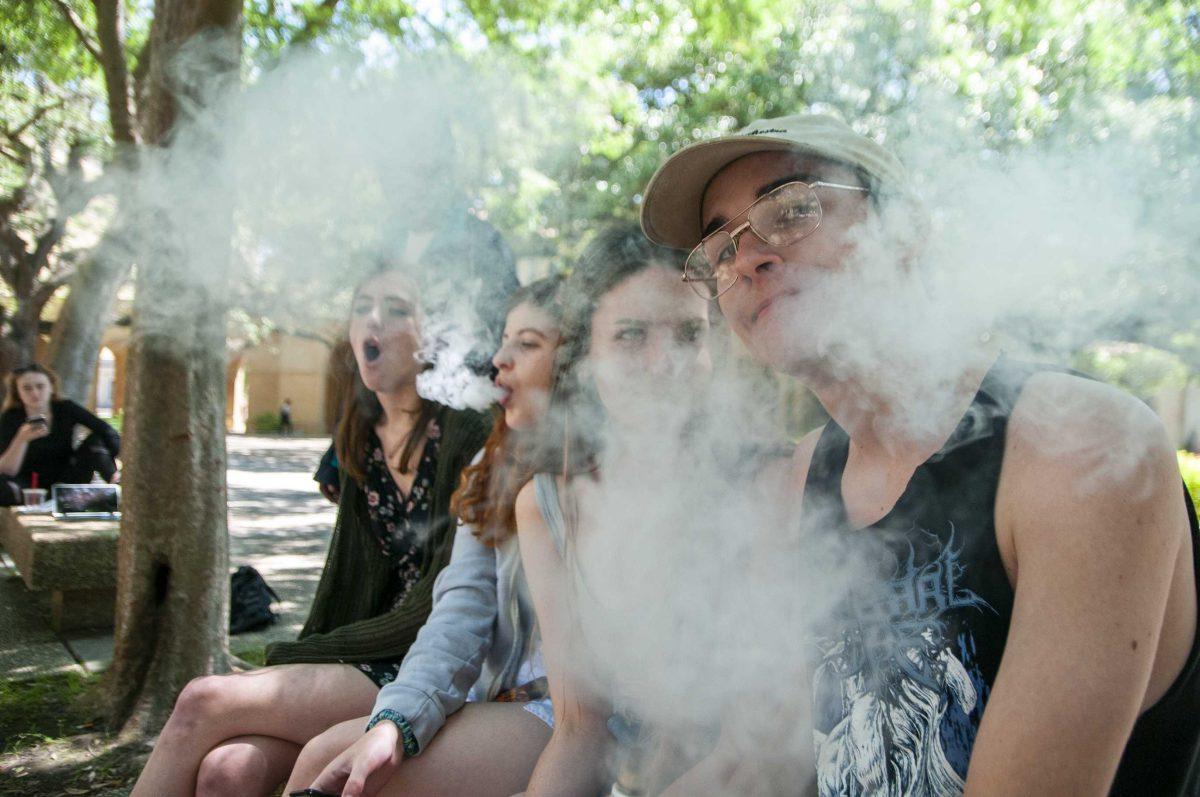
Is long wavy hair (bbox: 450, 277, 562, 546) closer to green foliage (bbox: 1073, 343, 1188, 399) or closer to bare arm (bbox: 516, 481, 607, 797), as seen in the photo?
bare arm (bbox: 516, 481, 607, 797)

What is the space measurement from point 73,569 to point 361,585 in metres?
2.82

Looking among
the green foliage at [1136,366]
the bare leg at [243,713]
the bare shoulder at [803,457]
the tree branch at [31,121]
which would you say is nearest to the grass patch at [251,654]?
the bare leg at [243,713]

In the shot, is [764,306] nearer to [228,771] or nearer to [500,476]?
[500,476]

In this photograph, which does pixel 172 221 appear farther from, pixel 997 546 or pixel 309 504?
pixel 309 504

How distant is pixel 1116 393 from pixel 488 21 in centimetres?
601

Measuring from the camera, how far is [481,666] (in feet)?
6.89

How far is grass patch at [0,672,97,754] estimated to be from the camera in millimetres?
3379

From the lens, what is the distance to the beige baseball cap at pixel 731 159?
4.35ft

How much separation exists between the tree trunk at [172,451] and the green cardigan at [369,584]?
40.3 inches

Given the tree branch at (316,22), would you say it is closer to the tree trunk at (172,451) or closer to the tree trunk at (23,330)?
the tree trunk at (172,451)

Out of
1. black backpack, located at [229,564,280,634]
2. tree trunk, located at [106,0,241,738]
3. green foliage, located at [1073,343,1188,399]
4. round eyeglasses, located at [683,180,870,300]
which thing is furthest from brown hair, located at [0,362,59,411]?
green foliage, located at [1073,343,1188,399]

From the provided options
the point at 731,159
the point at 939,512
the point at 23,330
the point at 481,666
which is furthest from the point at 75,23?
the point at 23,330

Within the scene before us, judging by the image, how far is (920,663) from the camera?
123 cm

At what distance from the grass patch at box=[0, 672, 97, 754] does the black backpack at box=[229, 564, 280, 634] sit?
79 centimetres
